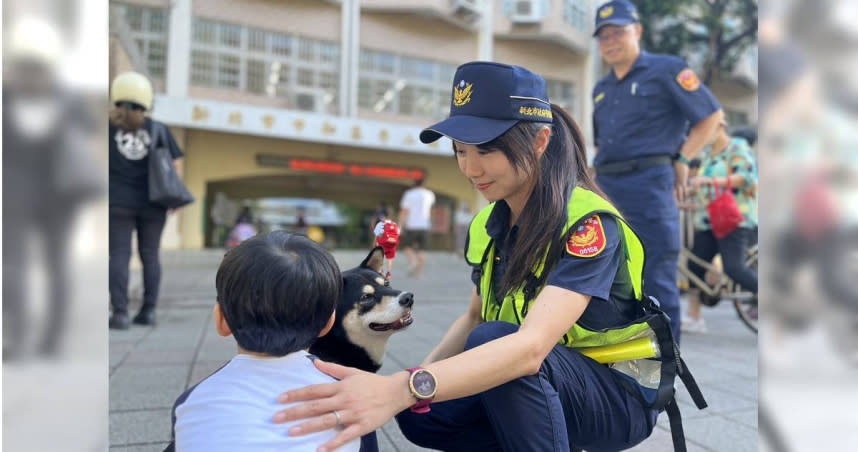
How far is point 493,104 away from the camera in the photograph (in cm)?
130

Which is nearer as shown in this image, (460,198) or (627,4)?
(627,4)

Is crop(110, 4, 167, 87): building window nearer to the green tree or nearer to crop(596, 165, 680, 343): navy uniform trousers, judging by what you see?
the green tree

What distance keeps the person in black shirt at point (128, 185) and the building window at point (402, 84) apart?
489 inches

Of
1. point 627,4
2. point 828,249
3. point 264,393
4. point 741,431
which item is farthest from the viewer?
point 627,4

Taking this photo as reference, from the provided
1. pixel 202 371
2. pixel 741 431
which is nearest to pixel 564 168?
pixel 741 431

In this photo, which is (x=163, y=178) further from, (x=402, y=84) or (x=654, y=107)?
(x=402, y=84)

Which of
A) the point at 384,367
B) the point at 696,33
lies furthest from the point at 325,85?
the point at 384,367

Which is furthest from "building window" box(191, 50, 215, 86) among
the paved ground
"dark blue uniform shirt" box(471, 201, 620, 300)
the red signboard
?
"dark blue uniform shirt" box(471, 201, 620, 300)

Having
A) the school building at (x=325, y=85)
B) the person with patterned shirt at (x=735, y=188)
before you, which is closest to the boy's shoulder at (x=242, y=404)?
the person with patterned shirt at (x=735, y=188)

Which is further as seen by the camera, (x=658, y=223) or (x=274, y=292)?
(x=658, y=223)

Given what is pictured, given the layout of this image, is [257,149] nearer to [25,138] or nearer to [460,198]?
[460,198]

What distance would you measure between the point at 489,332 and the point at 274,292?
0.52 meters

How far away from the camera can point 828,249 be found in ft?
1.95

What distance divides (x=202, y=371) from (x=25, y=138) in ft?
7.90
